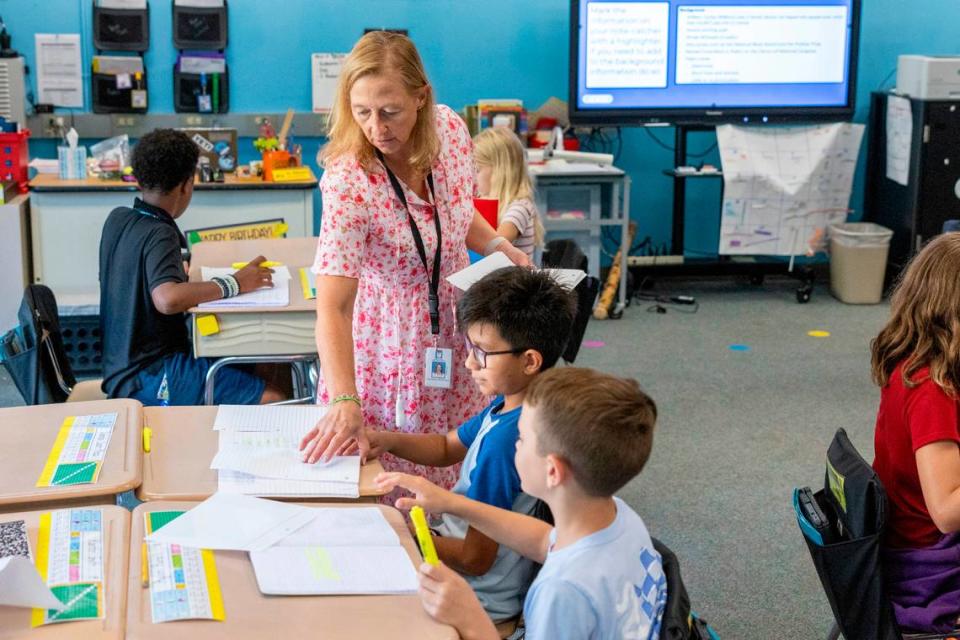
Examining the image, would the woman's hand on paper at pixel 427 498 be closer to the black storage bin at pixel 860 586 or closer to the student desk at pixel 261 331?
the black storage bin at pixel 860 586

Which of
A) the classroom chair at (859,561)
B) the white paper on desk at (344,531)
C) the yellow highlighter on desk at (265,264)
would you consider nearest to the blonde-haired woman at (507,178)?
the yellow highlighter on desk at (265,264)

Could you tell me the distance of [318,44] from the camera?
19.4ft

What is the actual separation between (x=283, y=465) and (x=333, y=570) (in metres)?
0.38

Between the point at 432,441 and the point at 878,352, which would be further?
the point at 432,441

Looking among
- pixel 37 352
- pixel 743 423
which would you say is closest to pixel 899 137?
pixel 743 423

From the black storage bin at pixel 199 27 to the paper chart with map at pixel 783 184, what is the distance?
2615 mm

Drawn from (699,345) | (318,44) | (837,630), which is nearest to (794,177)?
(699,345)

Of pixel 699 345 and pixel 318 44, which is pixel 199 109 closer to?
pixel 318 44

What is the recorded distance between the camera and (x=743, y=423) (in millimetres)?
4230

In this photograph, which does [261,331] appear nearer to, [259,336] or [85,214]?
[259,336]

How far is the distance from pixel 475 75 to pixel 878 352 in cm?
438

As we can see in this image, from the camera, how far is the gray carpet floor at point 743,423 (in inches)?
118

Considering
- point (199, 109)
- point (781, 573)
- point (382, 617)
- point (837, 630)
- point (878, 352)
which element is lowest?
point (781, 573)

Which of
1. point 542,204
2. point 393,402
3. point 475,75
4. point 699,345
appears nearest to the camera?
point 393,402
